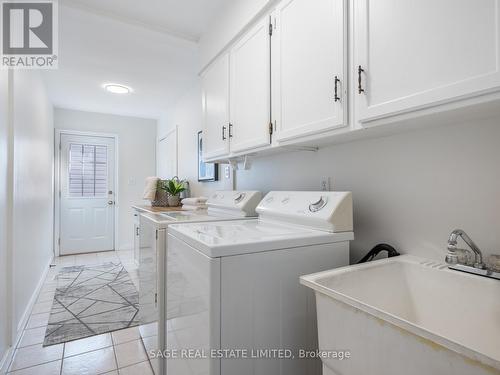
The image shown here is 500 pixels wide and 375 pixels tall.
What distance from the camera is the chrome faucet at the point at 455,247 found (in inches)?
34.5

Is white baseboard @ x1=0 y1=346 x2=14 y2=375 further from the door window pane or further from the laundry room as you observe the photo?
the door window pane

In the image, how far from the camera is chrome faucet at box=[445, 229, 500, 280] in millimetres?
853

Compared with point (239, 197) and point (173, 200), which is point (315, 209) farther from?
point (173, 200)

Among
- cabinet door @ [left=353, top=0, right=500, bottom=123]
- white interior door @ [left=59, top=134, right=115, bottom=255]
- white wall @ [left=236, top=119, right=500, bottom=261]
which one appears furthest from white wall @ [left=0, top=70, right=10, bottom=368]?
white interior door @ [left=59, top=134, right=115, bottom=255]

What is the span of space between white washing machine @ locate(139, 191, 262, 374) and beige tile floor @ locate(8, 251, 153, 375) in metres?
0.13

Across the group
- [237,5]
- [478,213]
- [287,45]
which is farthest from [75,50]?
[478,213]

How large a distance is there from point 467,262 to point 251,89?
53.1 inches

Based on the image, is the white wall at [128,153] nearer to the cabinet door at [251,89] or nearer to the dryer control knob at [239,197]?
the dryer control knob at [239,197]

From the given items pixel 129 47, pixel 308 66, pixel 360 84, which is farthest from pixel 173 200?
pixel 360 84

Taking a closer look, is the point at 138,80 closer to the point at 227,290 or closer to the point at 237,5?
the point at 237,5

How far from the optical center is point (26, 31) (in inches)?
86.3

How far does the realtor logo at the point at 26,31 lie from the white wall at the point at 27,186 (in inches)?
5.8

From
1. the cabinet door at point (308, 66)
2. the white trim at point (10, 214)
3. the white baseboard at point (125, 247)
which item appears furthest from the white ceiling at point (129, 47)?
the white baseboard at point (125, 247)

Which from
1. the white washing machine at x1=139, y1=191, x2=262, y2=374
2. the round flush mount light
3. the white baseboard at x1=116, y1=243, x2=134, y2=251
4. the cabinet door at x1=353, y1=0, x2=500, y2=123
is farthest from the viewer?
the white baseboard at x1=116, y1=243, x2=134, y2=251
